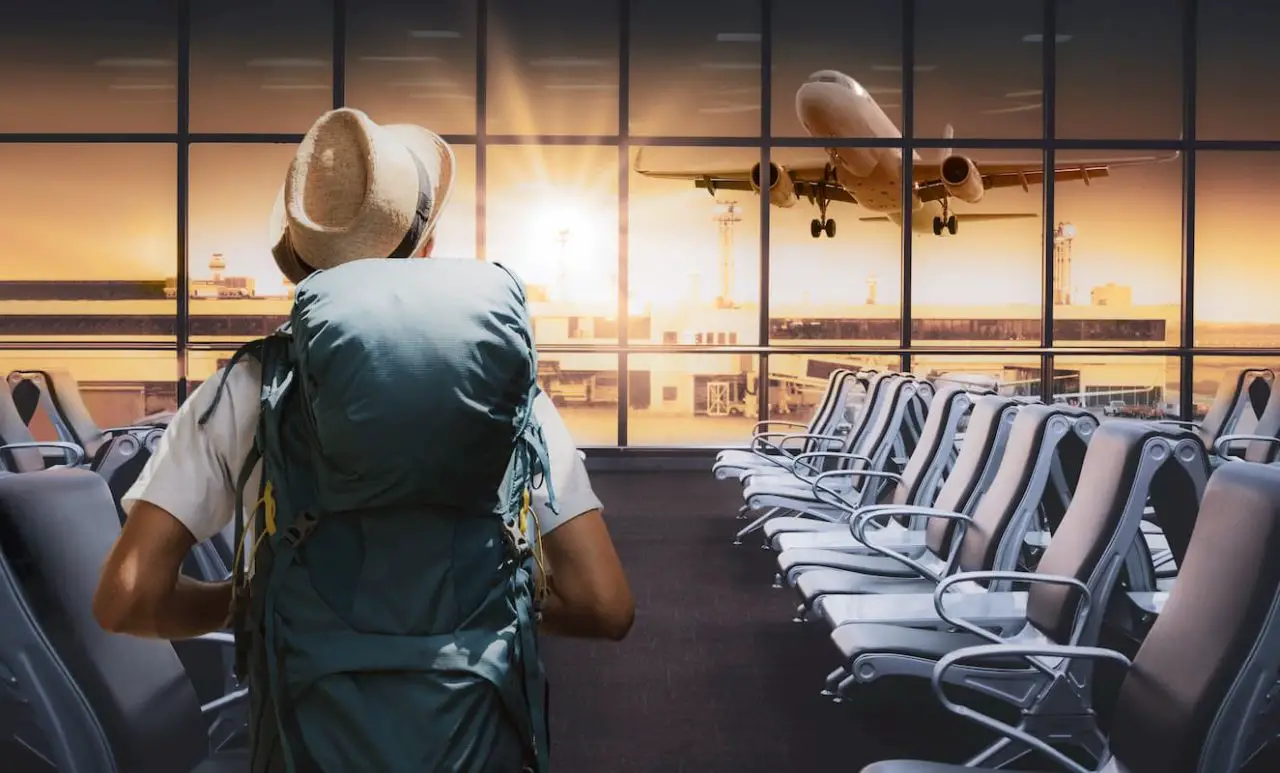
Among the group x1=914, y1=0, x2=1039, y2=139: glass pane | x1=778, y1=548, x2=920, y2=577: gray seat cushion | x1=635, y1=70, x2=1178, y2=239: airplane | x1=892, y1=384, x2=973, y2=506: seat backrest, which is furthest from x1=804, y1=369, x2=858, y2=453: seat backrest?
x1=914, y1=0, x2=1039, y2=139: glass pane

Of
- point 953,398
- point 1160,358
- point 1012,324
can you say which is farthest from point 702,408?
point 953,398

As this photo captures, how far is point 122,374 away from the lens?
8.78 metres

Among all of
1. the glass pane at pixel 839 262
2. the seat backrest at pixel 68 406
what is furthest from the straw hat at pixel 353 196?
the glass pane at pixel 839 262

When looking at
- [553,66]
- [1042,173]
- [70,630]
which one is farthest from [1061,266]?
[70,630]

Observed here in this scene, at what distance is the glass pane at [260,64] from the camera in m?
8.78

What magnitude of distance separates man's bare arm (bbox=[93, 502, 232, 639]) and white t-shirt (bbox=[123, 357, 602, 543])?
0.01 meters

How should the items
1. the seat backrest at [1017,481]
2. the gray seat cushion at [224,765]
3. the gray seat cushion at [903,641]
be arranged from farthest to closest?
the seat backrest at [1017,481], the gray seat cushion at [903,641], the gray seat cushion at [224,765]

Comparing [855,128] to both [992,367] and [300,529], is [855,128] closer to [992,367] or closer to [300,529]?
[992,367]

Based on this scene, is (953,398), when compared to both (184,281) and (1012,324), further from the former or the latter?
(184,281)

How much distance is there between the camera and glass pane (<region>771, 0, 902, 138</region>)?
913 cm

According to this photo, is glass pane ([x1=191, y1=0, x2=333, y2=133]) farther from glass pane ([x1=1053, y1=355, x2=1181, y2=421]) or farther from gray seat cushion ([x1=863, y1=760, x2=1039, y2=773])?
gray seat cushion ([x1=863, y1=760, x2=1039, y2=773])

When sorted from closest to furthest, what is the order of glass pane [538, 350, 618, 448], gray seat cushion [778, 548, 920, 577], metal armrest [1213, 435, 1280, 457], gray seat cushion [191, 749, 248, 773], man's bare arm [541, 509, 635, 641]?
man's bare arm [541, 509, 635, 641]
gray seat cushion [191, 749, 248, 773]
gray seat cushion [778, 548, 920, 577]
metal armrest [1213, 435, 1280, 457]
glass pane [538, 350, 618, 448]

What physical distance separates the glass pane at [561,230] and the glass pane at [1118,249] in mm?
3670

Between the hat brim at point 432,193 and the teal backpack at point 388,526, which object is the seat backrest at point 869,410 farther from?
the teal backpack at point 388,526
